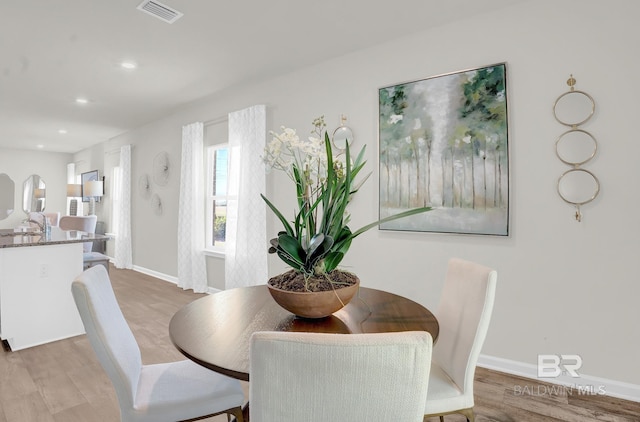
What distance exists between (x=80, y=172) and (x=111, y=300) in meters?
8.73

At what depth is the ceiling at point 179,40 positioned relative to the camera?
239 cm

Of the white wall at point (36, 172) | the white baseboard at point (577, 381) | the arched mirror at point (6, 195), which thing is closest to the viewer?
the white baseboard at point (577, 381)

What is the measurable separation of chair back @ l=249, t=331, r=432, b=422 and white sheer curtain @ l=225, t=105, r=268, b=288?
299 cm

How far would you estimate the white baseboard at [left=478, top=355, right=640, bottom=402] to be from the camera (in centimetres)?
201

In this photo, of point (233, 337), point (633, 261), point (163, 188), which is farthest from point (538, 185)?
point (163, 188)

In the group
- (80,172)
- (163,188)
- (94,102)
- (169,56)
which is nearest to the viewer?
(169,56)

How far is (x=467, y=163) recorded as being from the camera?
2.47 meters

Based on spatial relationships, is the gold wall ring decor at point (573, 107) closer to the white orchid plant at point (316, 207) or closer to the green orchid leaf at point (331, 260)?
the white orchid plant at point (316, 207)

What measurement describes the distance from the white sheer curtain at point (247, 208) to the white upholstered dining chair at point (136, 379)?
2.24 meters

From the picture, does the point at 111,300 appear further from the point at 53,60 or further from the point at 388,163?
the point at 53,60

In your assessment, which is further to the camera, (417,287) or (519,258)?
(417,287)

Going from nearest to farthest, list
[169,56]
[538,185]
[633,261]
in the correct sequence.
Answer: [633,261] → [538,185] → [169,56]

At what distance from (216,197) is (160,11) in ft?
8.04

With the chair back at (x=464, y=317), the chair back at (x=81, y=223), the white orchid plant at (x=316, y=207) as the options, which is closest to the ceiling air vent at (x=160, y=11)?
the white orchid plant at (x=316, y=207)
